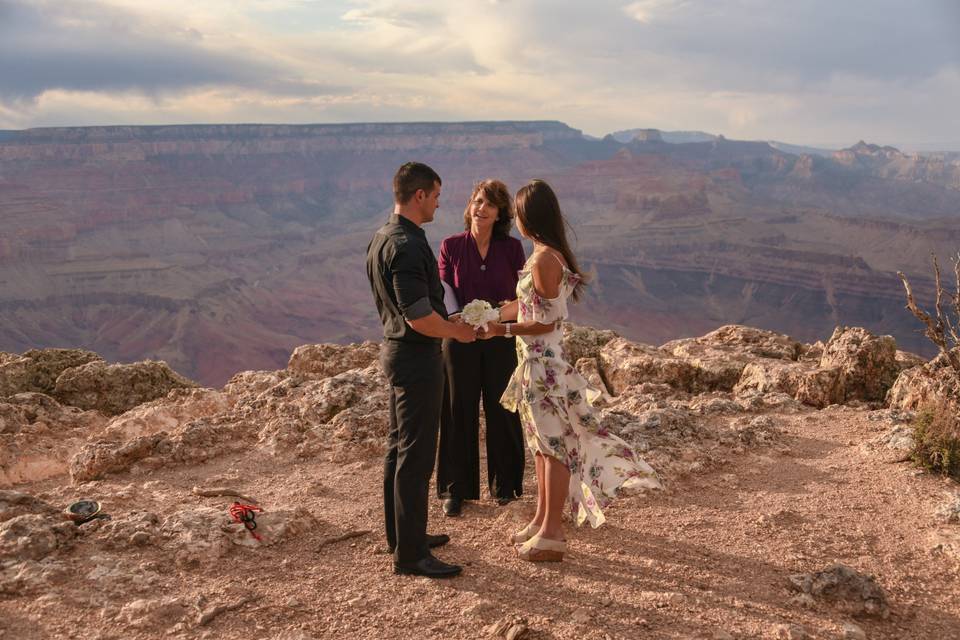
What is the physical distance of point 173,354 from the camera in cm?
5903

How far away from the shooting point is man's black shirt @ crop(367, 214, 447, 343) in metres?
2.95

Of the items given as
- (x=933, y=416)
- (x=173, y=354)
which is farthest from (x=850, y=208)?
(x=933, y=416)

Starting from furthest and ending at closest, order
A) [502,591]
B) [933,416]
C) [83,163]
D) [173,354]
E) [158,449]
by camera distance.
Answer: [83,163], [173,354], [158,449], [933,416], [502,591]

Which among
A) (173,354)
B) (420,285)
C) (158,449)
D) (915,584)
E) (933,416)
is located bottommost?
(173,354)

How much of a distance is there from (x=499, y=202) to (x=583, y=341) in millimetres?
4427

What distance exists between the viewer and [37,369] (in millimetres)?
7676

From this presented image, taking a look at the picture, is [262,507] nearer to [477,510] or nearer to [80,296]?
[477,510]

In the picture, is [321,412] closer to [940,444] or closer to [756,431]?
[756,431]

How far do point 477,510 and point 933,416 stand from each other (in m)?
3.19

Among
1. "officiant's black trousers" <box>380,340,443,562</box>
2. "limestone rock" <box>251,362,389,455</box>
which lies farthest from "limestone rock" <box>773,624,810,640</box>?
"limestone rock" <box>251,362,389,455</box>

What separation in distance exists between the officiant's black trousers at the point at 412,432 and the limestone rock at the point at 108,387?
16.8ft

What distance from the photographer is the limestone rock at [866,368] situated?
20.9 ft

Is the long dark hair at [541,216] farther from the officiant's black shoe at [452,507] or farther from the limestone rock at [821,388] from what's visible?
the limestone rock at [821,388]

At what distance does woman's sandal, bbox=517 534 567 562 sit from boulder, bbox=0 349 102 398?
6.18m
